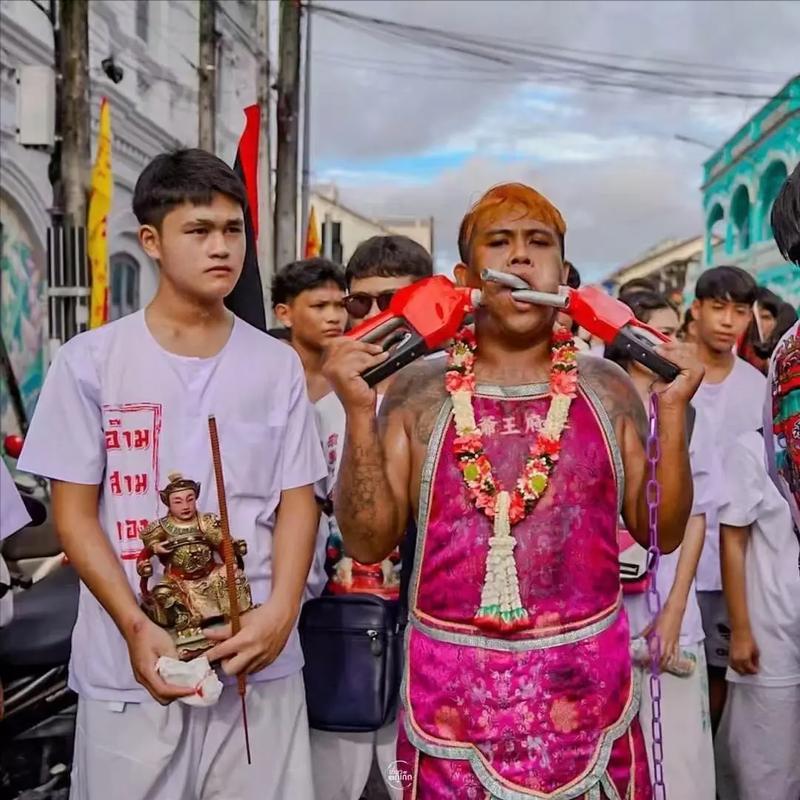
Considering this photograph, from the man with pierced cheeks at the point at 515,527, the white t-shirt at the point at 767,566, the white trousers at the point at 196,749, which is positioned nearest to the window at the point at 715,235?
the white t-shirt at the point at 767,566

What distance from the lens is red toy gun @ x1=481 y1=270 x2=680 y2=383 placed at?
6.56 feet

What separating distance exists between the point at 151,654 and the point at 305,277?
1837 mm

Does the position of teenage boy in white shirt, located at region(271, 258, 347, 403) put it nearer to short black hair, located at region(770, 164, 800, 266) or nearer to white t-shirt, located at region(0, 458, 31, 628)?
white t-shirt, located at region(0, 458, 31, 628)

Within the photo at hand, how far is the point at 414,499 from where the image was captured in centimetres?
214

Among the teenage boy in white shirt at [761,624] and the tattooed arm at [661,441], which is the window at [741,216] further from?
the tattooed arm at [661,441]

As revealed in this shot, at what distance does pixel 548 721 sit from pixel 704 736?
3.73ft

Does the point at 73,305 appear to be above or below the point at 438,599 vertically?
above

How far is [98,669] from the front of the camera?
7.12 feet

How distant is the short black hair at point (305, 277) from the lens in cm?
355

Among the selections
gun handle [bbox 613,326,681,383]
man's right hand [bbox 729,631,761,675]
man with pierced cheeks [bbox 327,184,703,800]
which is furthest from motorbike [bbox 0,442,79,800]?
man's right hand [bbox 729,631,761,675]

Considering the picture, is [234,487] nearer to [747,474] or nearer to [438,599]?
[438,599]

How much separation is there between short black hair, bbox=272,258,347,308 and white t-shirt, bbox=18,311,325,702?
1300mm

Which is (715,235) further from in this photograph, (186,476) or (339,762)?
(186,476)

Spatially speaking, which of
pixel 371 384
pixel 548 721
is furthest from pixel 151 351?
pixel 548 721
